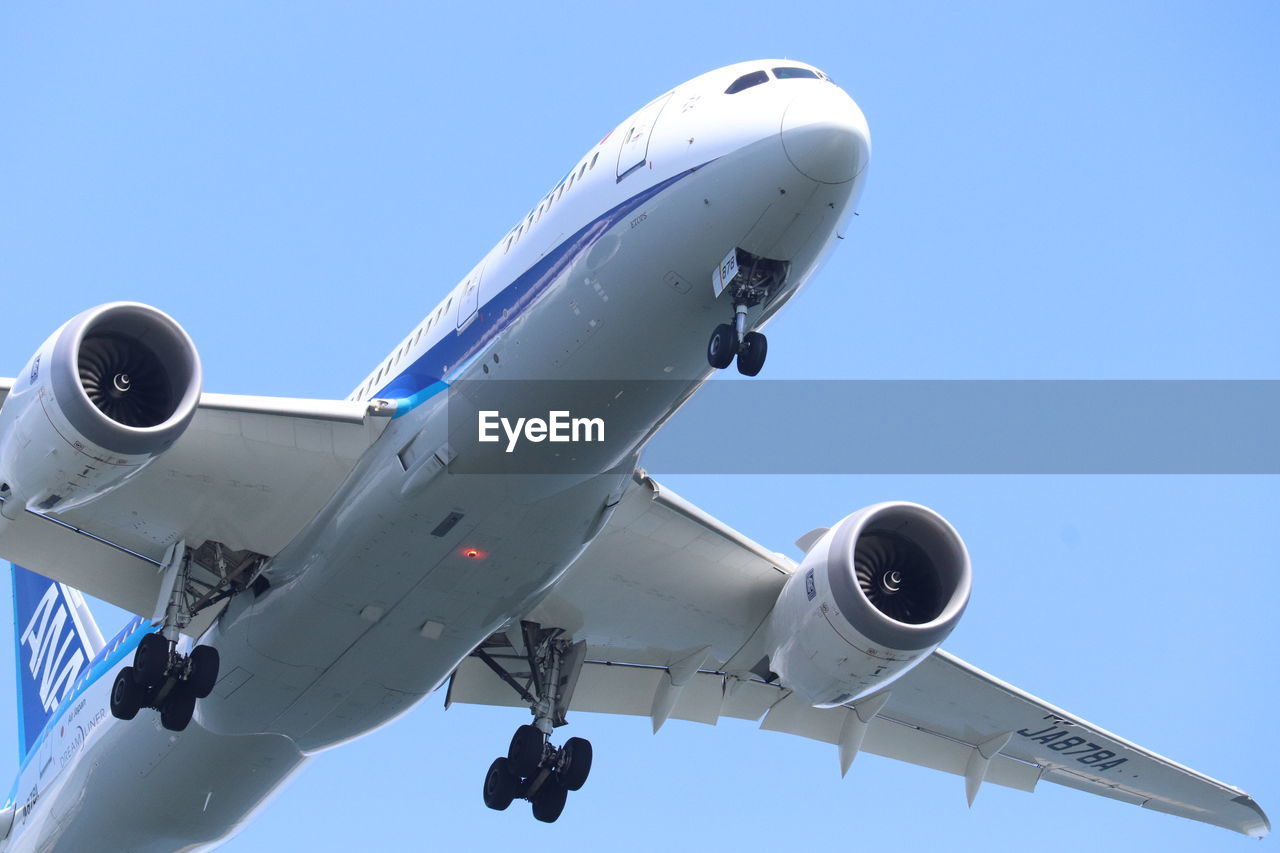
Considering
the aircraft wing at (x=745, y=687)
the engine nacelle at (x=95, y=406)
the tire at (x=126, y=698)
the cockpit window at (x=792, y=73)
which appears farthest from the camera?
the aircraft wing at (x=745, y=687)

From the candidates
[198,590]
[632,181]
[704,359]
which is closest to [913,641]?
[704,359]

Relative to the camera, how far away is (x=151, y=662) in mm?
16062

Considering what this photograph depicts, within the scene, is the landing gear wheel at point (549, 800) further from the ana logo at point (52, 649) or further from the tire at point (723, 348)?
the ana logo at point (52, 649)

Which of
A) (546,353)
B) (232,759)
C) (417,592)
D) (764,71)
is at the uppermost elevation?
(764,71)

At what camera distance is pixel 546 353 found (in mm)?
14078

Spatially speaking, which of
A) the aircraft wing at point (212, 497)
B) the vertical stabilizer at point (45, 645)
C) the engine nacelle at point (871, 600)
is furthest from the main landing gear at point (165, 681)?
the engine nacelle at point (871, 600)

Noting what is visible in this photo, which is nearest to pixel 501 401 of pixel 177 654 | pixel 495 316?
pixel 495 316

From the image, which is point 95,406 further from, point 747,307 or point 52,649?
point 52,649

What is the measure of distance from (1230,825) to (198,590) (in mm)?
13076

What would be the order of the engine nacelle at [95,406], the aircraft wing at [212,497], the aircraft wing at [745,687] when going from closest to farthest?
the engine nacelle at [95,406] → the aircraft wing at [212,497] → the aircraft wing at [745,687]

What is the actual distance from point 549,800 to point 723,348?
719 centimetres

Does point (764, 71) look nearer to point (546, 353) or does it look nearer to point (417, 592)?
point (546, 353)

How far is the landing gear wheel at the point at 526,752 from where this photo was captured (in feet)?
59.3

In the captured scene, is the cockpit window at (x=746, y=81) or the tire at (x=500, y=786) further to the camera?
the tire at (x=500, y=786)
